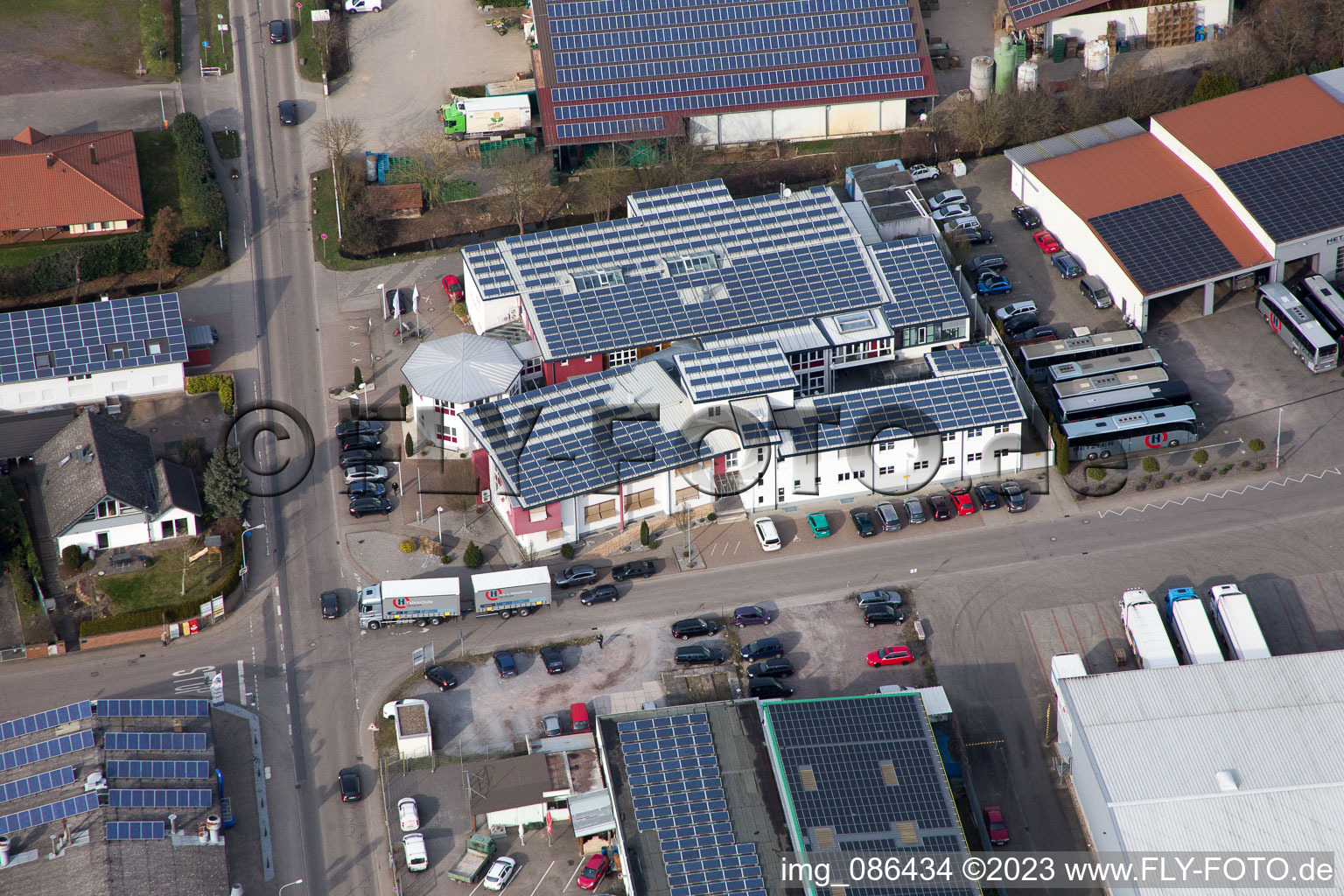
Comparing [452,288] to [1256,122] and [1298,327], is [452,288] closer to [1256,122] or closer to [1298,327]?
[1298,327]

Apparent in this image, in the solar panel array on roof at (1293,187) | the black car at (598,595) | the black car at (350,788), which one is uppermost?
the solar panel array on roof at (1293,187)

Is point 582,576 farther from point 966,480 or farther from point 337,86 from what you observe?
point 337,86

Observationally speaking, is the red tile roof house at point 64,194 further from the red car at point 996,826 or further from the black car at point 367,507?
the red car at point 996,826

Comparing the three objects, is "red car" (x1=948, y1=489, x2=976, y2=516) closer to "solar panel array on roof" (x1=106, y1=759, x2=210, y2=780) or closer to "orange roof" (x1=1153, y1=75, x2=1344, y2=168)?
"orange roof" (x1=1153, y1=75, x2=1344, y2=168)

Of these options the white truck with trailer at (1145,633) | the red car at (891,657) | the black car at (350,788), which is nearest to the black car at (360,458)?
the black car at (350,788)

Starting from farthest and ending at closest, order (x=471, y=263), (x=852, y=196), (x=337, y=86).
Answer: (x=337, y=86), (x=852, y=196), (x=471, y=263)

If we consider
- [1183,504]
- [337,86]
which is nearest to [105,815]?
[1183,504]
